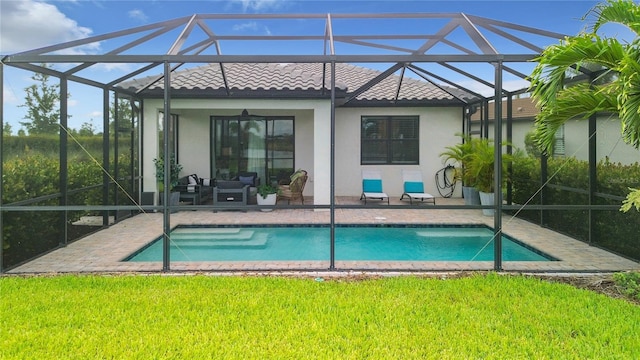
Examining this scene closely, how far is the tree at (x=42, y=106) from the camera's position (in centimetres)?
693

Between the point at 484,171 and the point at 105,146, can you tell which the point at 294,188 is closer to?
the point at 105,146

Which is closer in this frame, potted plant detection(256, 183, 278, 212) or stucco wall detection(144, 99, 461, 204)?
potted plant detection(256, 183, 278, 212)

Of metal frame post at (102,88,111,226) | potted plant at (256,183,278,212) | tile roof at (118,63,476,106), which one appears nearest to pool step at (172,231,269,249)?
metal frame post at (102,88,111,226)

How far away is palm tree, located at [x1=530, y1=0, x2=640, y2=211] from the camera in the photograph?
4.61 m

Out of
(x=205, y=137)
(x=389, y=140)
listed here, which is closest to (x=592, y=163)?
(x=389, y=140)

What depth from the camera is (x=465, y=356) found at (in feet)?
11.6

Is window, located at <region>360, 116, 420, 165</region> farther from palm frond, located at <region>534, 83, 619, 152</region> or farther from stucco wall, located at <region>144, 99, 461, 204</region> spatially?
palm frond, located at <region>534, 83, 619, 152</region>

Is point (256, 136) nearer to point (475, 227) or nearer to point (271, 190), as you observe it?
point (271, 190)

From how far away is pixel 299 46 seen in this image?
9953 mm

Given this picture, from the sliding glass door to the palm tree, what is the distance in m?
9.40

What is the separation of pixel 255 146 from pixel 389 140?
14.9 feet

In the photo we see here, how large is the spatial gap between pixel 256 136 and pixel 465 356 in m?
11.3

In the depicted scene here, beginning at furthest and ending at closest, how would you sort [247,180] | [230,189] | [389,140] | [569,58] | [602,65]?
[389,140], [247,180], [230,189], [602,65], [569,58]

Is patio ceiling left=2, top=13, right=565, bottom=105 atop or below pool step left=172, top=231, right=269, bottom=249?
atop
